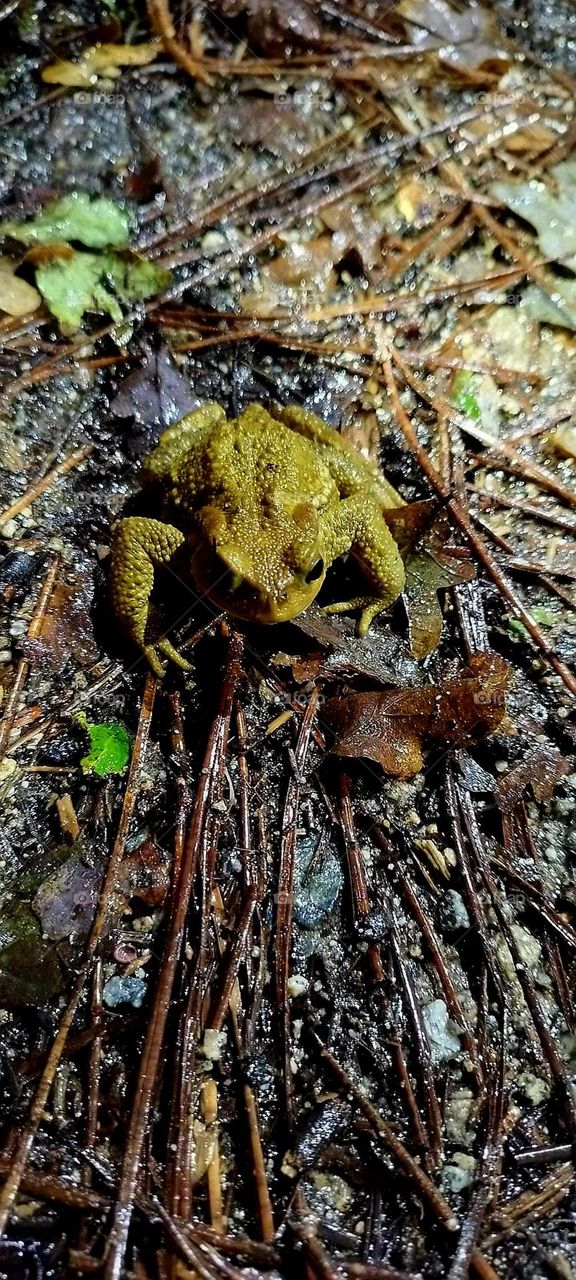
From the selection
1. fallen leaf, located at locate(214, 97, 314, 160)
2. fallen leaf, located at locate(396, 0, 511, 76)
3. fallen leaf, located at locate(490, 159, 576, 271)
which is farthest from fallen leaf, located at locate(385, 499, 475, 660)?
fallen leaf, located at locate(396, 0, 511, 76)

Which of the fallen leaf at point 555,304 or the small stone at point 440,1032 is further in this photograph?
the fallen leaf at point 555,304

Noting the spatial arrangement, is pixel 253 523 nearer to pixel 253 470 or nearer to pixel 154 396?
pixel 253 470

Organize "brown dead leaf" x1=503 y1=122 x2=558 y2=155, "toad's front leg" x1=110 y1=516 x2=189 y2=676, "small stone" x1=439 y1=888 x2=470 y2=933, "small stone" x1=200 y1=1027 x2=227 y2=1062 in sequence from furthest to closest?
"brown dead leaf" x1=503 y1=122 x2=558 y2=155, "toad's front leg" x1=110 y1=516 x2=189 y2=676, "small stone" x1=439 y1=888 x2=470 y2=933, "small stone" x1=200 y1=1027 x2=227 y2=1062

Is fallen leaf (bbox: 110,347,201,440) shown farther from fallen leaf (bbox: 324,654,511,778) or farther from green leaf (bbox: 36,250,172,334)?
fallen leaf (bbox: 324,654,511,778)

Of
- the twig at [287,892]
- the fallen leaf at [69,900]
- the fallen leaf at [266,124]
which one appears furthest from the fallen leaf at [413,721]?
the fallen leaf at [266,124]

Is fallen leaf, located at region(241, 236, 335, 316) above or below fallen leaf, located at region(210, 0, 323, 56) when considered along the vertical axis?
below

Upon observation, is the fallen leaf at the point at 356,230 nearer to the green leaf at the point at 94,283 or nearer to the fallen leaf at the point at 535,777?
the green leaf at the point at 94,283

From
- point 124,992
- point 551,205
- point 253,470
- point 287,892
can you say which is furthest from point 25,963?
Result: point 551,205
